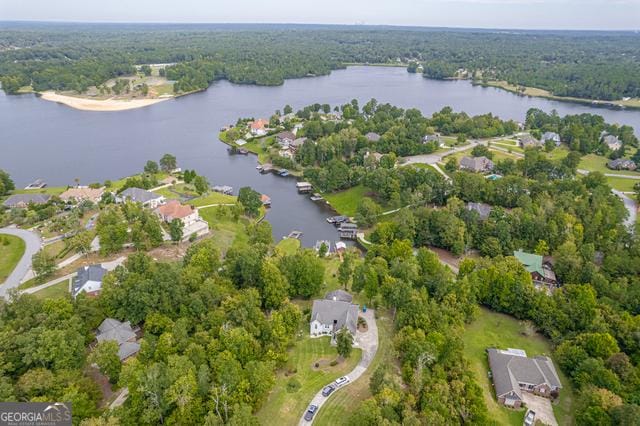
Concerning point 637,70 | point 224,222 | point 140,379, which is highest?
point 637,70

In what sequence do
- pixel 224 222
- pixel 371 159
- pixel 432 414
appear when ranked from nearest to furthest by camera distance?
1. pixel 432 414
2. pixel 224 222
3. pixel 371 159

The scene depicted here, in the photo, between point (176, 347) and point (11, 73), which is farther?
point (11, 73)

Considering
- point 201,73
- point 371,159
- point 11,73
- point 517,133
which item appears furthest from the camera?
point 201,73

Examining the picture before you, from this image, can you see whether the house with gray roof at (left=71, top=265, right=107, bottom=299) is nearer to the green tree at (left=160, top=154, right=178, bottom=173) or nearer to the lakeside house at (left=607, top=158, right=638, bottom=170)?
the green tree at (left=160, top=154, right=178, bottom=173)

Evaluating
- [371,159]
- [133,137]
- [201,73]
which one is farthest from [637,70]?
[133,137]

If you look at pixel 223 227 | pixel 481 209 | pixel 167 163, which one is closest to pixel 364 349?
pixel 223 227

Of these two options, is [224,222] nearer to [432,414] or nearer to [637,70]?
[432,414]
